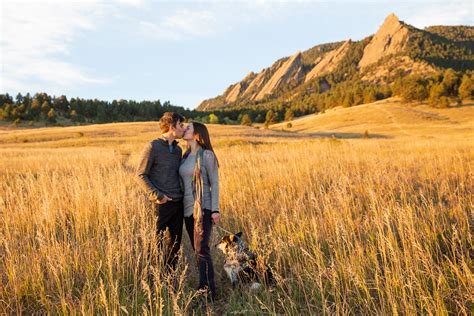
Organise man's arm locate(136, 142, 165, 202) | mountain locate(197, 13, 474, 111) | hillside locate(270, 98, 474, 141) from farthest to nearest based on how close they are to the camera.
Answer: mountain locate(197, 13, 474, 111) → hillside locate(270, 98, 474, 141) → man's arm locate(136, 142, 165, 202)

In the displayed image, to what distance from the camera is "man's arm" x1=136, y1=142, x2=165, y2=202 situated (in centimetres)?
397

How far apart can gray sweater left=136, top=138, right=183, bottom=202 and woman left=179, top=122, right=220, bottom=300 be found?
0.14 m

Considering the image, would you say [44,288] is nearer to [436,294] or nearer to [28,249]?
[28,249]

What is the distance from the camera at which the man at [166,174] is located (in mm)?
4082

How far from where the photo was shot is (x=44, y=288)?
3395 millimetres

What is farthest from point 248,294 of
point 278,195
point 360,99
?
point 360,99

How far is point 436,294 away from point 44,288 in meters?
4.21

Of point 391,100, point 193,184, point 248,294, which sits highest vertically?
point 391,100

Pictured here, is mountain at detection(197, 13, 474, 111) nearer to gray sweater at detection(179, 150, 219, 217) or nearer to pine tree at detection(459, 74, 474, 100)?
pine tree at detection(459, 74, 474, 100)

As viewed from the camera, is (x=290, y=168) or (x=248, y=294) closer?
(x=248, y=294)

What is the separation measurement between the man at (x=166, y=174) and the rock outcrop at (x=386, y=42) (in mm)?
182085

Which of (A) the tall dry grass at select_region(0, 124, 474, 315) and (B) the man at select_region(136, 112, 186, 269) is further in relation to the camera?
(B) the man at select_region(136, 112, 186, 269)

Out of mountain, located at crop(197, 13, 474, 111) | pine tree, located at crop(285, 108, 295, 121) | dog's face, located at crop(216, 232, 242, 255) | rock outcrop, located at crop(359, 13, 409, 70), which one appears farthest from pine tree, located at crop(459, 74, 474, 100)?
rock outcrop, located at crop(359, 13, 409, 70)

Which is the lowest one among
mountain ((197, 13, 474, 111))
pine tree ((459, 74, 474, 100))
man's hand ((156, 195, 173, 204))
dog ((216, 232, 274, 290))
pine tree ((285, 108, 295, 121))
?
dog ((216, 232, 274, 290))
